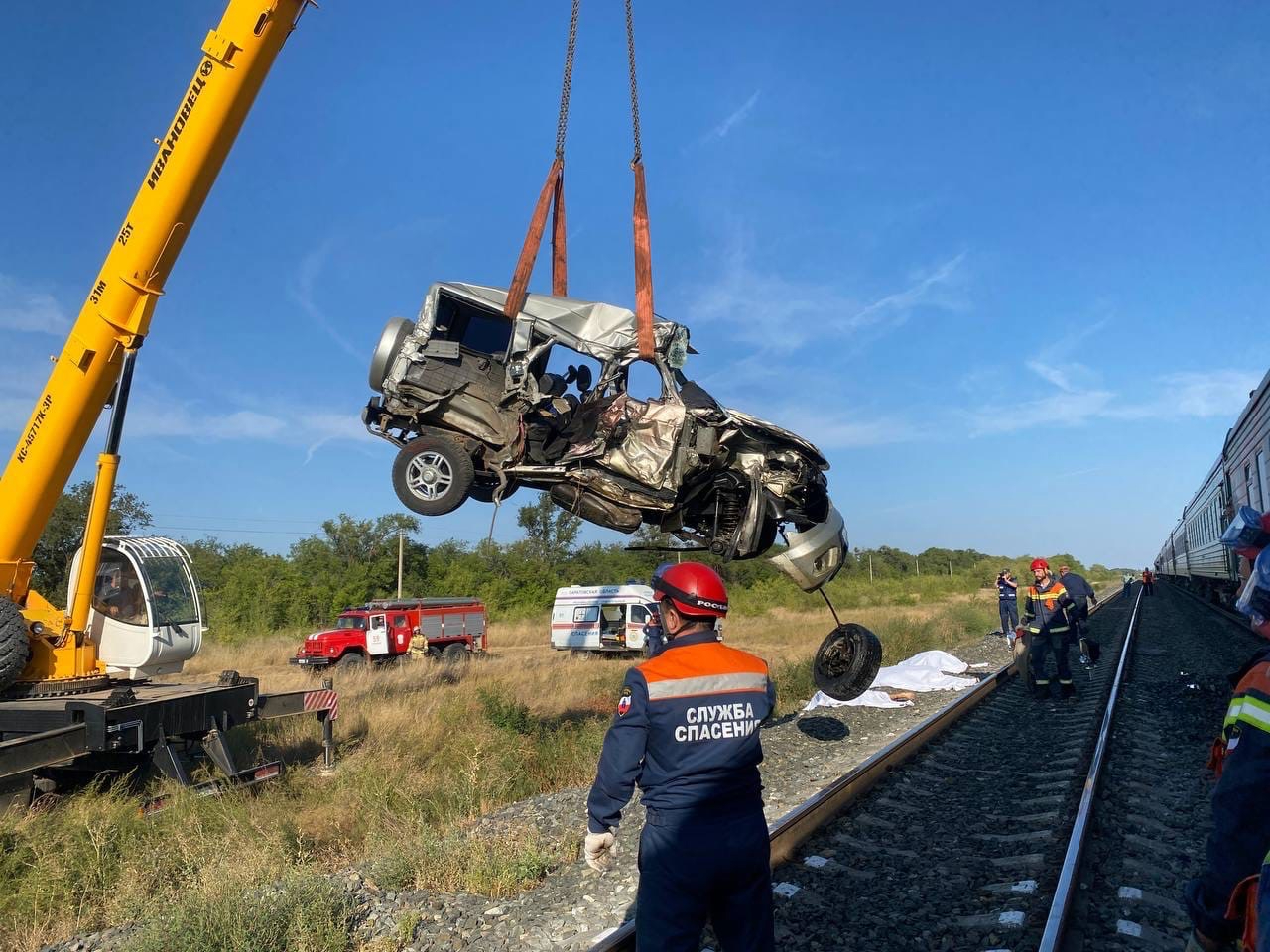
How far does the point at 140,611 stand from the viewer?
8.38 metres

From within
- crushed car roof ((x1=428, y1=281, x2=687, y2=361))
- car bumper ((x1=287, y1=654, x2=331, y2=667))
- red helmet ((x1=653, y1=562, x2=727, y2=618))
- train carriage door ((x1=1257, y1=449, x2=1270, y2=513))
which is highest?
crushed car roof ((x1=428, y1=281, x2=687, y2=361))

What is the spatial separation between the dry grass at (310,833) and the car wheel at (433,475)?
2339mm

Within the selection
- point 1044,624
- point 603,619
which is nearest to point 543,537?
point 603,619

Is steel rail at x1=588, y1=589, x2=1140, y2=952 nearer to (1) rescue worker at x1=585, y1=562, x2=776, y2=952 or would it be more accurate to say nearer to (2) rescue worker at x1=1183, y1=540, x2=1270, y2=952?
(1) rescue worker at x1=585, y1=562, x2=776, y2=952

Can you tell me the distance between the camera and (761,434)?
22.6 ft

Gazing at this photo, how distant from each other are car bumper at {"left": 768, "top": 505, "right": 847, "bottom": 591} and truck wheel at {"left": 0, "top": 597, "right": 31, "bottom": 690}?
21.0 ft

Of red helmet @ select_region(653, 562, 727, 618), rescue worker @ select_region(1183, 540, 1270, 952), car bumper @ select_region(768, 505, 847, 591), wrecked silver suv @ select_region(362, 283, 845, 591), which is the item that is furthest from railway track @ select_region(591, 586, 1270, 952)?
wrecked silver suv @ select_region(362, 283, 845, 591)

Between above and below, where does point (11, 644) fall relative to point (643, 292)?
below

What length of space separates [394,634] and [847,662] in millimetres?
18848

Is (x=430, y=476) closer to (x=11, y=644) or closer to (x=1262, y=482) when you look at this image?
(x=11, y=644)

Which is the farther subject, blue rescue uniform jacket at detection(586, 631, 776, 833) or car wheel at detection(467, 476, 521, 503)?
car wheel at detection(467, 476, 521, 503)

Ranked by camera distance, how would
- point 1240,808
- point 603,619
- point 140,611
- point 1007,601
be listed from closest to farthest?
point 1240,808 < point 140,611 < point 1007,601 < point 603,619

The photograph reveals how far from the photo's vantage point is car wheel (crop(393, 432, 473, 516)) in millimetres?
6469

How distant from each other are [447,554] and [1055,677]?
1567 inches
